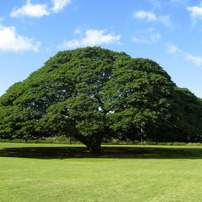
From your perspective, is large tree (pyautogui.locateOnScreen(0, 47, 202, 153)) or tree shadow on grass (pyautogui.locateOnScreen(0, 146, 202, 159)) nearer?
large tree (pyautogui.locateOnScreen(0, 47, 202, 153))

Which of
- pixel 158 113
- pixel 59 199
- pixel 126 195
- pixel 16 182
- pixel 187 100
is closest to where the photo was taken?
pixel 59 199

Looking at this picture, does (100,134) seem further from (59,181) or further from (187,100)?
(59,181)

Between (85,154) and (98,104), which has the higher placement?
(98,104)

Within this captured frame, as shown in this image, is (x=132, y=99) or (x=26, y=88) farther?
(x=26, y=88)

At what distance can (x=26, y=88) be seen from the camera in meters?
25.9

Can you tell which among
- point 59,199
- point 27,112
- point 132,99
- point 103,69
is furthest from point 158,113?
point 59,199

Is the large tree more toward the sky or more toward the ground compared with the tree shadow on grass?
more toward the sky

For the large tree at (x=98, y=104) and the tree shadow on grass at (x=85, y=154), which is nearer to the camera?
the large tree at (x=98, y=104)

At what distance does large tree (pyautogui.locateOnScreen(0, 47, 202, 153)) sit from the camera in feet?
74.8

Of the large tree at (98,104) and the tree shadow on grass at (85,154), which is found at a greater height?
the large tree at (98,104)

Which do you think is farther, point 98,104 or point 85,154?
point 85,154

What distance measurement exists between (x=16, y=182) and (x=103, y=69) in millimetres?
18133

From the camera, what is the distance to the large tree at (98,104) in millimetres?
22797

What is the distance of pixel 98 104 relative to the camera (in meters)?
23.4
